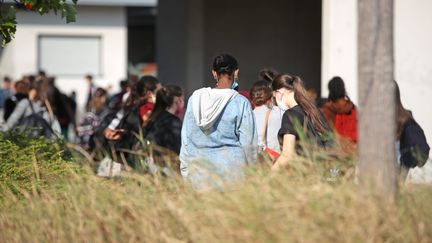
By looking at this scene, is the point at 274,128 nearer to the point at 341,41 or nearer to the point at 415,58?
the point at 341,41

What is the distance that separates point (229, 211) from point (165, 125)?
453cm

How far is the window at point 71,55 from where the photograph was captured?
38.1 meters

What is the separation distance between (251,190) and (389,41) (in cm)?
118

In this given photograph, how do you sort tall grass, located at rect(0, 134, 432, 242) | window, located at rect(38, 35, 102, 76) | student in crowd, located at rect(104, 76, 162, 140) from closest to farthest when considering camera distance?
tall grass, located at rect(0, 134, 432, 242) → student in crowd, located at rect(104, 76, 162, 140) → window, located at rect(38, 35, 102, 76)

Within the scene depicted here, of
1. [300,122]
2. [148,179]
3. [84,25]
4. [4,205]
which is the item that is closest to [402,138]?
[300,122]

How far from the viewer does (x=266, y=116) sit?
9.23 meters

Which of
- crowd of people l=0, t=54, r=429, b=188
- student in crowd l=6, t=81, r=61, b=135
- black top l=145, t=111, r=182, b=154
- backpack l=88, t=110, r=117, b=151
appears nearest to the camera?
crowd of people l=0, t=54, r=429, b=188

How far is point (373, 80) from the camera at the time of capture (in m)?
5.75

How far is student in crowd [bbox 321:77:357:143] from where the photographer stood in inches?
419

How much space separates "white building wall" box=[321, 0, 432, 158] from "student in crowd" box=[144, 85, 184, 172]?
10.8 ft

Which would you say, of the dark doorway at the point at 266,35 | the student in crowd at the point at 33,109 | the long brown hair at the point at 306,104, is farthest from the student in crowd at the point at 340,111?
the dark doorway at the point at 266,35

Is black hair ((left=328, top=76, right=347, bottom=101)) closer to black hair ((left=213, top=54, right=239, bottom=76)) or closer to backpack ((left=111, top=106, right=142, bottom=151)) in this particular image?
backpack ((left=111, top=106, right=142, bottom=151))

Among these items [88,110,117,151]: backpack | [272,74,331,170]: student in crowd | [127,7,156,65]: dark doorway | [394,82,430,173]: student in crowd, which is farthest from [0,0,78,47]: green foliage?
[127,7,156,65]: dark doorway

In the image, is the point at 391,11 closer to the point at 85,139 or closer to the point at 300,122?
the point at 300,122
